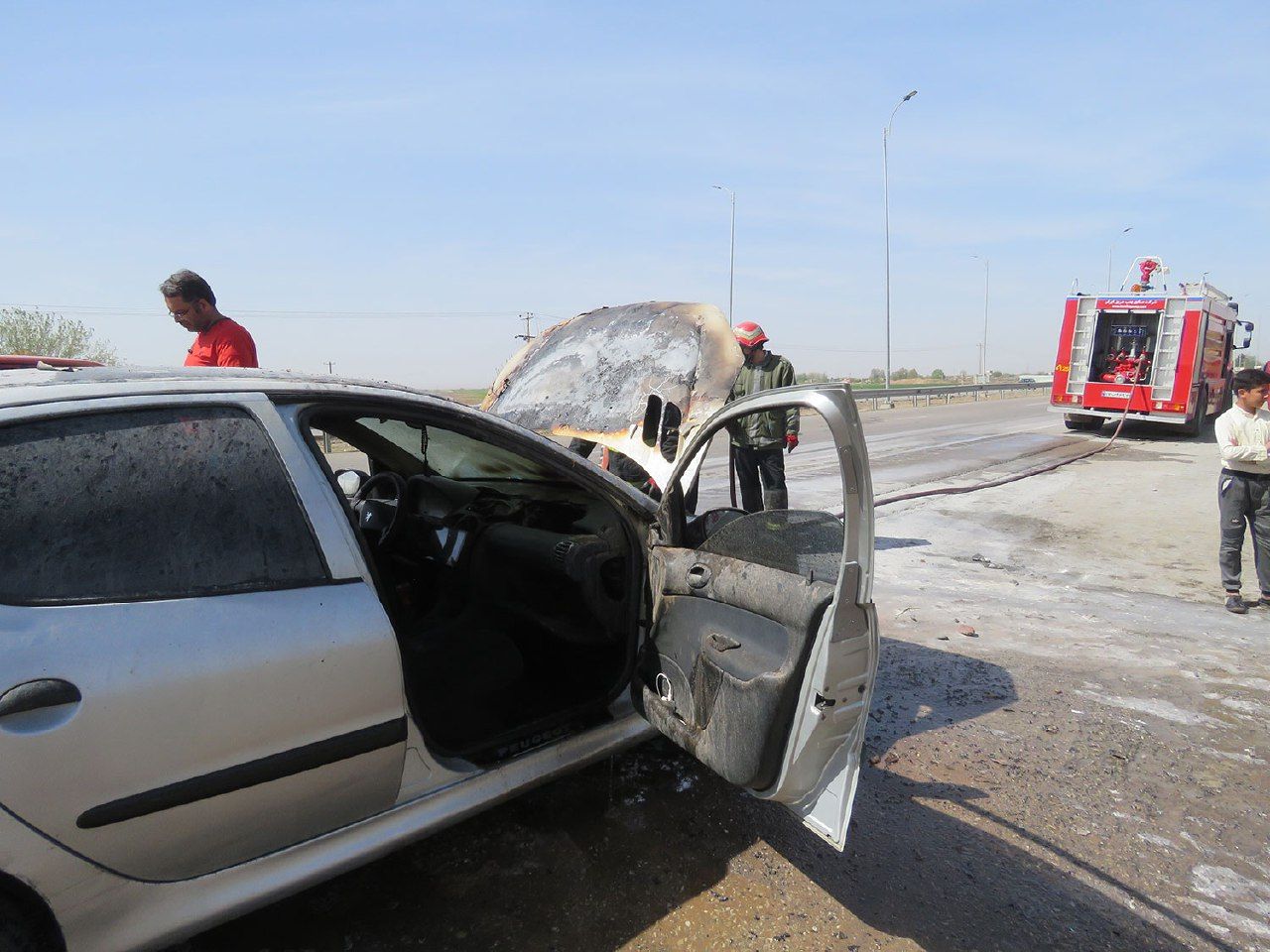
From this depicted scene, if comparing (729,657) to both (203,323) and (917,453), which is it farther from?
(917,453)

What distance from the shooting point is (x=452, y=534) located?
3217 millimetres

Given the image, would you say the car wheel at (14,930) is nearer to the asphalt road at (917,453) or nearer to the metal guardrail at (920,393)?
the asphalt road at (917,453)

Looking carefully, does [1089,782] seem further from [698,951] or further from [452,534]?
[452,534]

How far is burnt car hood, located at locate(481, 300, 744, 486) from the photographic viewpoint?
151 inches

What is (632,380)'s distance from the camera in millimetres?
4098

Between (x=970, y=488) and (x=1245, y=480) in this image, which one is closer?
(x=1245, y=480)

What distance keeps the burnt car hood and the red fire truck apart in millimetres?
15654

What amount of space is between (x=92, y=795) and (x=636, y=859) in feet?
5.01

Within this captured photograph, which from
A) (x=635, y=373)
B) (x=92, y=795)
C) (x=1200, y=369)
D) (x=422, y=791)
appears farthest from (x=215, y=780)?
(x=1200, y=369)

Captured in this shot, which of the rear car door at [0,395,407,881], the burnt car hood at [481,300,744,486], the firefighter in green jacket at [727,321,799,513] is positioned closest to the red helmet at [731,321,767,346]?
the firefighter in green jacket at [727,321,799,513]

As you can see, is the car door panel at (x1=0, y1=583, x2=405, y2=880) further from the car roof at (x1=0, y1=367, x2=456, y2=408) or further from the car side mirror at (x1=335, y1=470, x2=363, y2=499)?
the car side mirror at (x1=335, y1=470, x2=363, y2=499)

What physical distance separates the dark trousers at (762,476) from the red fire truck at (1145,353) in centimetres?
1355

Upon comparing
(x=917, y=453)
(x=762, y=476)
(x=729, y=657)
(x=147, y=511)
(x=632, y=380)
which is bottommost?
(x=917, y=453)

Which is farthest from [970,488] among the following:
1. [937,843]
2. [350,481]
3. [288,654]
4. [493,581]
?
[288,654]
